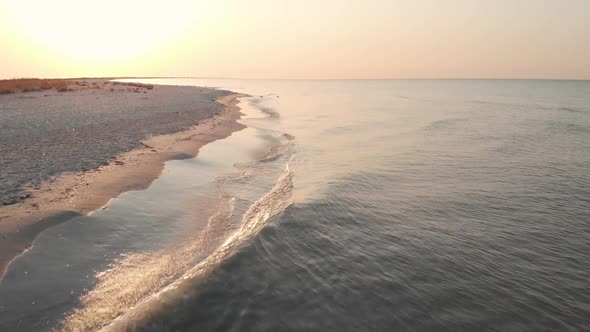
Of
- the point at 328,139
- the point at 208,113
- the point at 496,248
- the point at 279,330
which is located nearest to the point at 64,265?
the point at 279,330

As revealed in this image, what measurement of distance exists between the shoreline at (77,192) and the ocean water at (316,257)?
1.15 feet

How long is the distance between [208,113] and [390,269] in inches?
1142

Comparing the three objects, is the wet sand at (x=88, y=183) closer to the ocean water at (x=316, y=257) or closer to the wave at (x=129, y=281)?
the ocean water at (x=316, y=257)

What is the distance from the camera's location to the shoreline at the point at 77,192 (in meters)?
7.37

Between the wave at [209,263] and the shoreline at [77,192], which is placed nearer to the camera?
the wave at [209,263]

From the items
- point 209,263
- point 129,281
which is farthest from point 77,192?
point 209,263

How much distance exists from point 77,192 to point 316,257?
714cm

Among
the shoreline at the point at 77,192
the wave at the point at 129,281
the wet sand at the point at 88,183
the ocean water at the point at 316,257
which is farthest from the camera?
the wet sand at the point at 88,183

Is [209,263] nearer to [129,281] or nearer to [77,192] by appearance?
[129,281]

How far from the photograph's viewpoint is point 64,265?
6.56 meters

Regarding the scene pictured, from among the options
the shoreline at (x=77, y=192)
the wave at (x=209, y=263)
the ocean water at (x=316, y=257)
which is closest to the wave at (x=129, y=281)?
the ocean water at (x=316, y=257)

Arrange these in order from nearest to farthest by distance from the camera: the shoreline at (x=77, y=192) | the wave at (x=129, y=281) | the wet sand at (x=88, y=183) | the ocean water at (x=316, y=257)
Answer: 1. the wave at (x=129, y=281)
2. the ocean water at (x=316, y=257)
3. the shoreline at (x=77, y=192)
4. the wet sand at (x=88, y=183)

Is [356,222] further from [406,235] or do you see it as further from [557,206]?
[557,206]

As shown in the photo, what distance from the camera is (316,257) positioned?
25.2 ft
